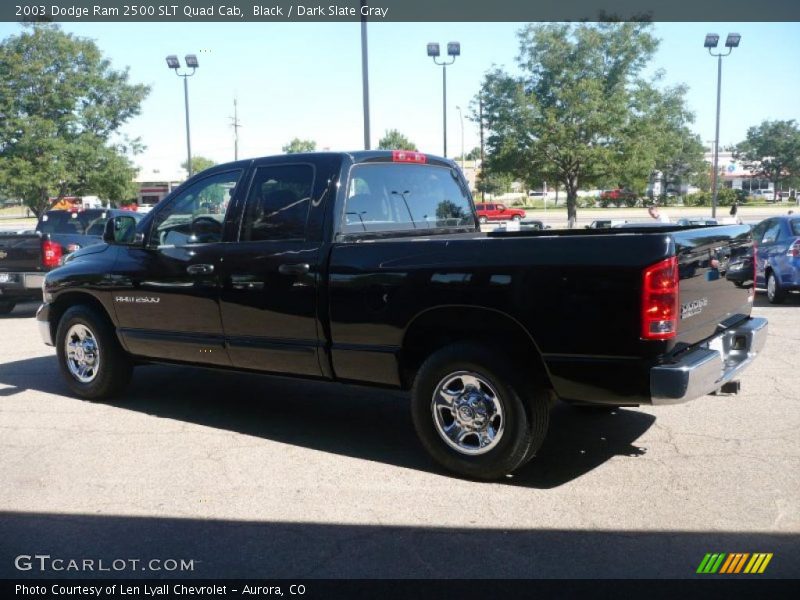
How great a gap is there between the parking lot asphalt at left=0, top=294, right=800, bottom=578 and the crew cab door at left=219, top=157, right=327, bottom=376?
668 mm

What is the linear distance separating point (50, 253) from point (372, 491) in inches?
368

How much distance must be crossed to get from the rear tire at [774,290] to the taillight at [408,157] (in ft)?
28.6

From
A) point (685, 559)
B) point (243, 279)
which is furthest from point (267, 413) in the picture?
point (685, 559)

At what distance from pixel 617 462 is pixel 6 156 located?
23.8 metres

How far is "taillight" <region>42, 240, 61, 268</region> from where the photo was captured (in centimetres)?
1195

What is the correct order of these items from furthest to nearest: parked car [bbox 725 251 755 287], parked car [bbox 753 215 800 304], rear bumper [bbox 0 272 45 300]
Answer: parked car [bbox 753 215 800 304]
rear bumper [bbox 0 272 45 300]
parked car [bbox 725 251 755 287]

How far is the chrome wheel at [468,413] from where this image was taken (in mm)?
4535

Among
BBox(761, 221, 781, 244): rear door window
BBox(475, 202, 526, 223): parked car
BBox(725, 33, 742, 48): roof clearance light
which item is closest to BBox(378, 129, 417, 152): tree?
BBox(475, 202, 526, 223): parked car

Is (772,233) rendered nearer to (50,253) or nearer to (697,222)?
(697,222)

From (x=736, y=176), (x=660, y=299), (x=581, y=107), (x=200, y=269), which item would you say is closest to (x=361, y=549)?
(x=660, y=299)

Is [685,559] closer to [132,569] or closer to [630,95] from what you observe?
[132,569]

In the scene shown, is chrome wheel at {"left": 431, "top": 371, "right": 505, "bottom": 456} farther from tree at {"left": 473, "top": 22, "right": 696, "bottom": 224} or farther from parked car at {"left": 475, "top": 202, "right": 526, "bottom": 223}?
parked car at {"left": 475, "top": 202, "right": 526, "bottom": 223}

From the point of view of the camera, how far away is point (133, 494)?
4.46m

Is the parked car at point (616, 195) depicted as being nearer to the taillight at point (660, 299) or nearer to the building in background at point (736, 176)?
the building in background at point (736, 176)
